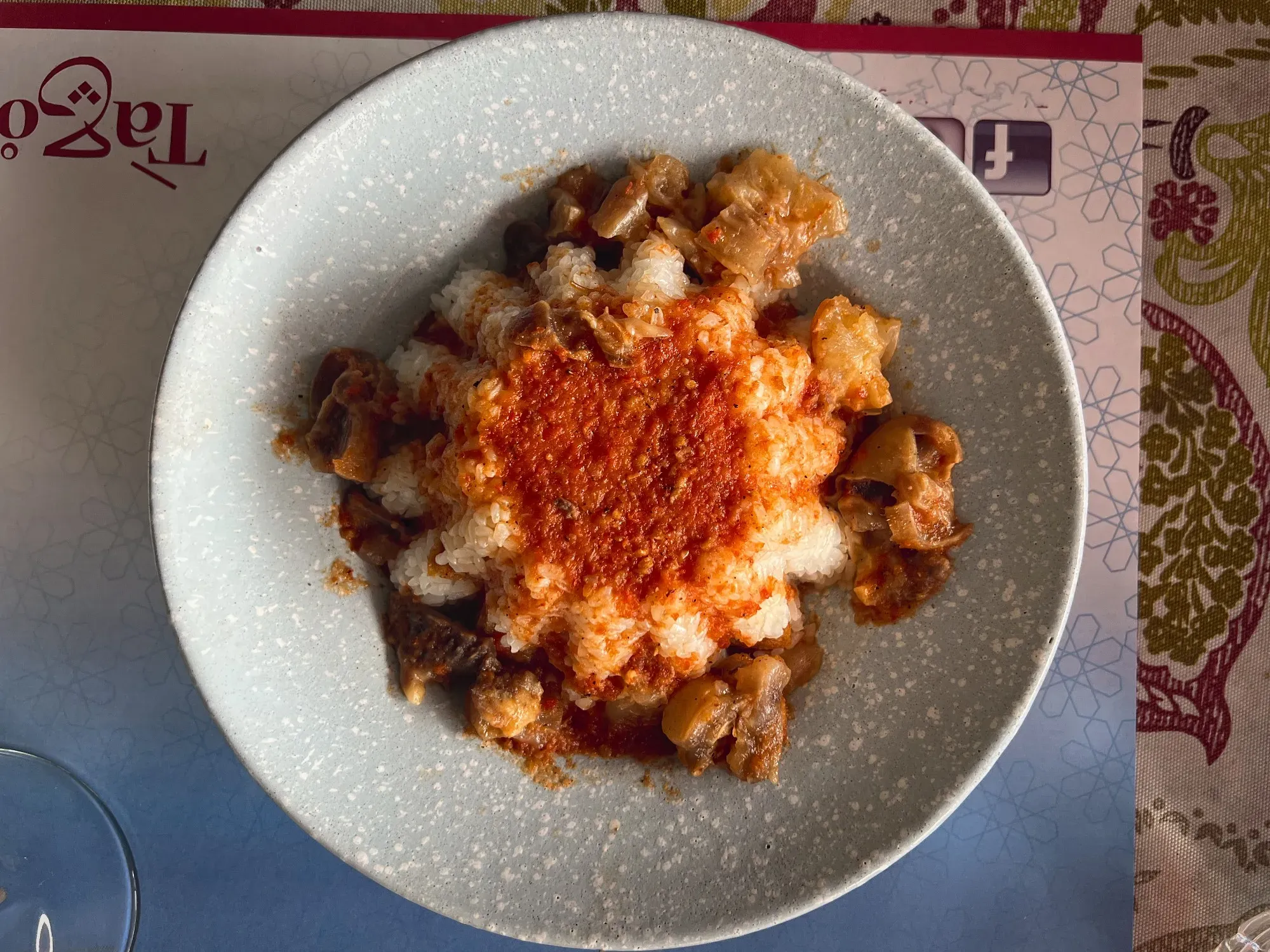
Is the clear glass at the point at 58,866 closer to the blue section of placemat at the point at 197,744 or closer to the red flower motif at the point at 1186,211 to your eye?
the blue section of placemat at the point at 197,744

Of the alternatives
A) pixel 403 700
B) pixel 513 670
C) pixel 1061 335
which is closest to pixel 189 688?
pixel 403 700

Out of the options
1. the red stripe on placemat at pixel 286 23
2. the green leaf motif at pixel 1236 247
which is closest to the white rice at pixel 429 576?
the red stripe on placemat at pixel 286 23

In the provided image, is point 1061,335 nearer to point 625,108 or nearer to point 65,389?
point 625,108

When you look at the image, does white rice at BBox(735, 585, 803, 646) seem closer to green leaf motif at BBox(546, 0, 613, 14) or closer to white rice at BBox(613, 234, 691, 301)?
white rice at BBox(613, 234, 691, 301)

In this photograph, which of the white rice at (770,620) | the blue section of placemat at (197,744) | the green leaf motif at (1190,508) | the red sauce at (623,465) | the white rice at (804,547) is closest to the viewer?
the red sauce at (623,465)

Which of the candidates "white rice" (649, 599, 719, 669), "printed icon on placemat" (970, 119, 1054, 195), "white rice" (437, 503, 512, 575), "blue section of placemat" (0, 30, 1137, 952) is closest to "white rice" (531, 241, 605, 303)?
"white rice" (437, 503, 512, 575)

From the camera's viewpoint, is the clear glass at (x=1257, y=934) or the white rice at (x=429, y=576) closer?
the white rice at (x=429, y=576)
